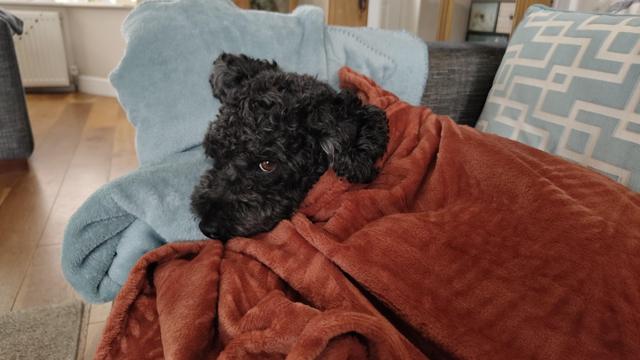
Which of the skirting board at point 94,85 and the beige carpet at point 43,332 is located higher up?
the skirting board at point 94,85

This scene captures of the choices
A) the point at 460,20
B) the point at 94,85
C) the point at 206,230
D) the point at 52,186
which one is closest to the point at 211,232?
the point at 206,230

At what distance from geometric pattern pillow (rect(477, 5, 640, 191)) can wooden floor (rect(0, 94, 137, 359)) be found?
1.40 m

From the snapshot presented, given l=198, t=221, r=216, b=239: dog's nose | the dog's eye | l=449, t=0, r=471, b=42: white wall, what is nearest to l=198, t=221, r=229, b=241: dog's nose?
l=198, t=221, r=216, b=239: dog's nose

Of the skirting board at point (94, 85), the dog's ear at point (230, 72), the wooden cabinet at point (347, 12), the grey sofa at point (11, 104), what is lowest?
the skirting board at point (94, 85)

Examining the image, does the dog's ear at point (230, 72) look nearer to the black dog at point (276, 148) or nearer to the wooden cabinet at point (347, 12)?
the black dog at point (276, 148)

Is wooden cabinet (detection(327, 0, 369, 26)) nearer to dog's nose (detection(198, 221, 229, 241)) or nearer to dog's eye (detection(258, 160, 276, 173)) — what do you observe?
dog's eye (detection(258, 160, 276, 173))

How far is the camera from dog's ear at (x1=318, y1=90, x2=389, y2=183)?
850 millimetres

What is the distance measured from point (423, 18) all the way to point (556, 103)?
1643 mm

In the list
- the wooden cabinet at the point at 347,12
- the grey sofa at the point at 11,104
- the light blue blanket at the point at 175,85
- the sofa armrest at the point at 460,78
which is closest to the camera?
the light blue blanket at the point at 175,85

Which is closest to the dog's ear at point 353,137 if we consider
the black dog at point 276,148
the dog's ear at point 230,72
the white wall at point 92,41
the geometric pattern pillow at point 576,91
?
the black dog at point 276,148

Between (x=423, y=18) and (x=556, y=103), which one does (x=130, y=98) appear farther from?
(x=423, y=18)

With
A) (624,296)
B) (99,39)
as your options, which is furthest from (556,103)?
(99,39)

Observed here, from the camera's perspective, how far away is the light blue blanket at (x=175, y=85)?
849 millimetres

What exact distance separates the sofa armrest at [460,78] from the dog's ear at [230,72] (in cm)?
60
